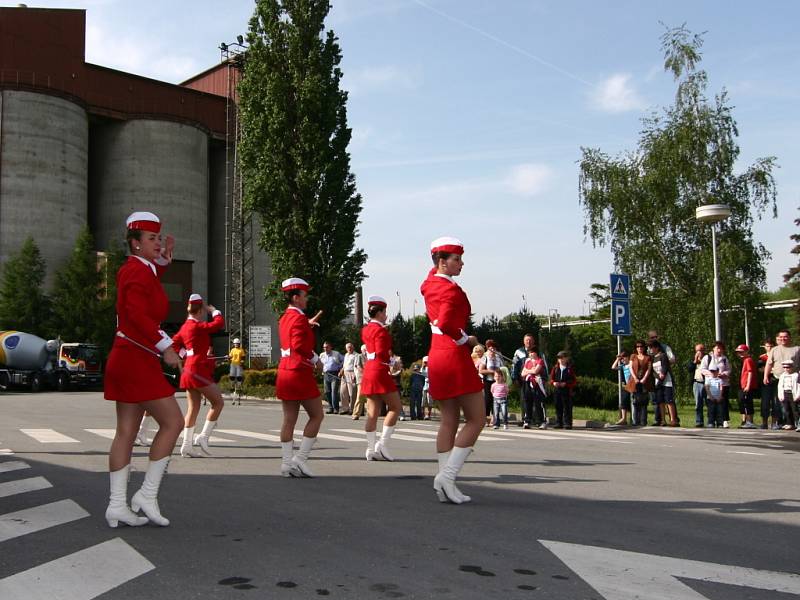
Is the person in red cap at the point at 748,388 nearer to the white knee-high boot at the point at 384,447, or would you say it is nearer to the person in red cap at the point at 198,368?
the white knee-high boot at the point at 384,447

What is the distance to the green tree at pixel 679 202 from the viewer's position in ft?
106

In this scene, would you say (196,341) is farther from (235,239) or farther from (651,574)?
(235,239)

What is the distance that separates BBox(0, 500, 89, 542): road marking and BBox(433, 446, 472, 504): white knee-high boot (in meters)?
2.68

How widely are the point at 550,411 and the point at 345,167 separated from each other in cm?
1913

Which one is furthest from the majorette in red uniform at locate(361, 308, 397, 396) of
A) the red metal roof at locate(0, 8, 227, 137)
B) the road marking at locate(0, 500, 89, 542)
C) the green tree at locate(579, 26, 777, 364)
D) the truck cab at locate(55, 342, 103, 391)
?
the red metal roof at locate(0, 8, 227, 137)

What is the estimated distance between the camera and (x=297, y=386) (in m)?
8.58

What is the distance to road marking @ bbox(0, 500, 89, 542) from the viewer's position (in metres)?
5.61

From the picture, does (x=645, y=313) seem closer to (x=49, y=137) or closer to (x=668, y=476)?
(x=668, y=476)

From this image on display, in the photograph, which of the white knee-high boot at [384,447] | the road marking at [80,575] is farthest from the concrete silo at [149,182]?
the road marking at [80,575]

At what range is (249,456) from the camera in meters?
10.9

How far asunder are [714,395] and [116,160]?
52.4 m

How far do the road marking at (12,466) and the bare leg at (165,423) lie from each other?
4.01m

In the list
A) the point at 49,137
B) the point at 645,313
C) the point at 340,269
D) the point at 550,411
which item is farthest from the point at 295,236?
the point at 49,137

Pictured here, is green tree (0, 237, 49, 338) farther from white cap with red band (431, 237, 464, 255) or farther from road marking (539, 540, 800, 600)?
road marking (539, 540, 800, 600)
